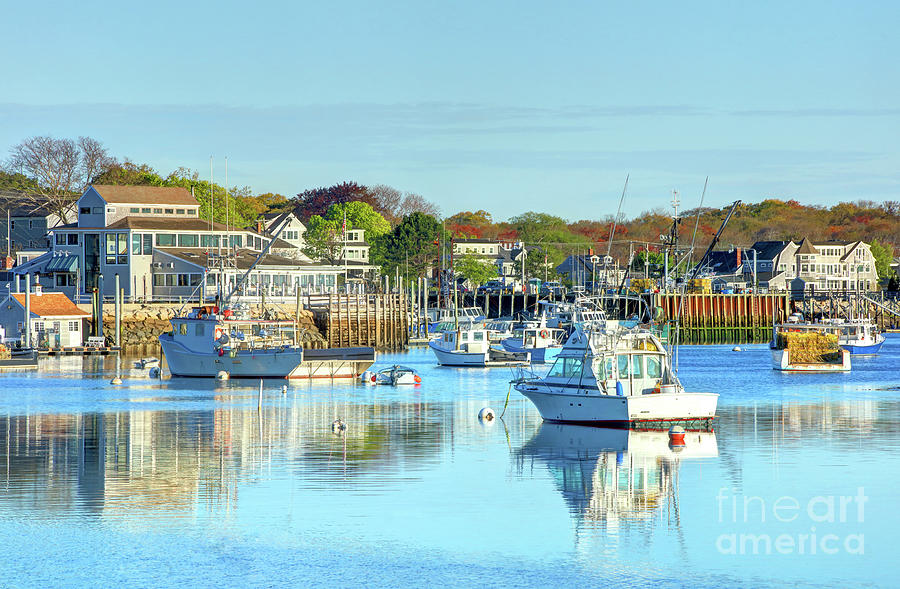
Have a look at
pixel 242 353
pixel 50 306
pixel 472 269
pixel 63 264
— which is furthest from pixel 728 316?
pixel 242 353

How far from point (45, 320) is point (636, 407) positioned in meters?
70.4

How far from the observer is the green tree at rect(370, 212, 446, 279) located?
16488 centimetres

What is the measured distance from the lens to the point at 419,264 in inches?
6491

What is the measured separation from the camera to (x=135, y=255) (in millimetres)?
122188

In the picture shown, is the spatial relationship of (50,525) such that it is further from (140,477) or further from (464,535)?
(464,535)

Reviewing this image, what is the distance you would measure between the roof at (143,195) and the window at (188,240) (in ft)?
21.3

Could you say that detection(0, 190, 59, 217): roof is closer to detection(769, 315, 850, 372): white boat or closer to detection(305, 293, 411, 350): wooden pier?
detection(305, 293, 411, 350): wooden pier

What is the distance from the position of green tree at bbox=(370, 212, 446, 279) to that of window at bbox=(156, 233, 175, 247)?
45.0 m

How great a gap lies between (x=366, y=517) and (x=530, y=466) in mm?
9278

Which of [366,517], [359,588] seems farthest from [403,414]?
[359,588]

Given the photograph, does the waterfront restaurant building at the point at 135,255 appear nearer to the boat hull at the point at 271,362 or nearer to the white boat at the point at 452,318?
the white boat at the point at 452,318

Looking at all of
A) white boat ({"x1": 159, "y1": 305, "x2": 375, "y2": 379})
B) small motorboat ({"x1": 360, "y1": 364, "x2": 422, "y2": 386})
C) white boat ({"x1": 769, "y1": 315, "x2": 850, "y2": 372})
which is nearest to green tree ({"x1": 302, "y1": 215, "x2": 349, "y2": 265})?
white boat ({"x1": 769, "y1": 315, "x2": 850, "y2": 372})

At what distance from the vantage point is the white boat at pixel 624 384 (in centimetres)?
4312

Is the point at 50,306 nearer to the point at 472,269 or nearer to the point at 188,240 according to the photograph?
the point at 188,240
